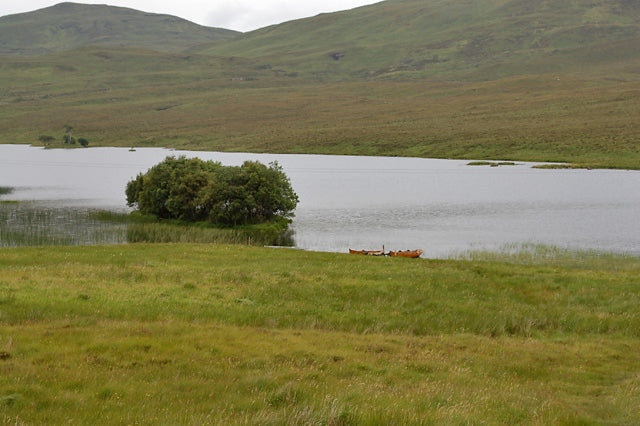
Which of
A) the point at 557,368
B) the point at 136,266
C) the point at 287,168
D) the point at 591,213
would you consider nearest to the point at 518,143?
the point at 287,168

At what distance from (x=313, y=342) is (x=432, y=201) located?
73.4 meters

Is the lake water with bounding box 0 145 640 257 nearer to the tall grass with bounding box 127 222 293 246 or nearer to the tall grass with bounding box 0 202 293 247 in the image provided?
the tall grass with bounding box 127 222 293 246

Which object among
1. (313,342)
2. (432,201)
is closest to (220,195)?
(432,201)

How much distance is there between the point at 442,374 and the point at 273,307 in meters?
12.1

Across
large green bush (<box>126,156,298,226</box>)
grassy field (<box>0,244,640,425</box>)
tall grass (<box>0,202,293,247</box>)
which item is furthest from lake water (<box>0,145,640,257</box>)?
grassy field (<box>0,244,640,425</box>)

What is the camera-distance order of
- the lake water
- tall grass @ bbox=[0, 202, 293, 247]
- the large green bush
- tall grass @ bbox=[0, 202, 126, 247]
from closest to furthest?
tall grass @ bbox=[0, 202, 126, 247]
tall grass @ bbox=[0, 202, 293, 247]
the lake water
the large green bush

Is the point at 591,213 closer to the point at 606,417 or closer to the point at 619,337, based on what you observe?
the point at 619,337

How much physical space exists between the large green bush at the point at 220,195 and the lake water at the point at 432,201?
3979 mm

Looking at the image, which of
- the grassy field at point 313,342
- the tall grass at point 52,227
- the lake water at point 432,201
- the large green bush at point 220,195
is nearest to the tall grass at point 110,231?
the tall grass at point 52,227

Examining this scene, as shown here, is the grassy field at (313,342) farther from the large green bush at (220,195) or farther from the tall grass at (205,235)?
the large green bush at (220,195)

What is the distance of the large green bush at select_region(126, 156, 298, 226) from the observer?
7331cm

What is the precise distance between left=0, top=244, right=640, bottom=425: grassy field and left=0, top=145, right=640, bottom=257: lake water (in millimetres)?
20134

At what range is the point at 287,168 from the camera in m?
151

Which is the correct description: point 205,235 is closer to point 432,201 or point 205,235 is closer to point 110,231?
point 110,231
